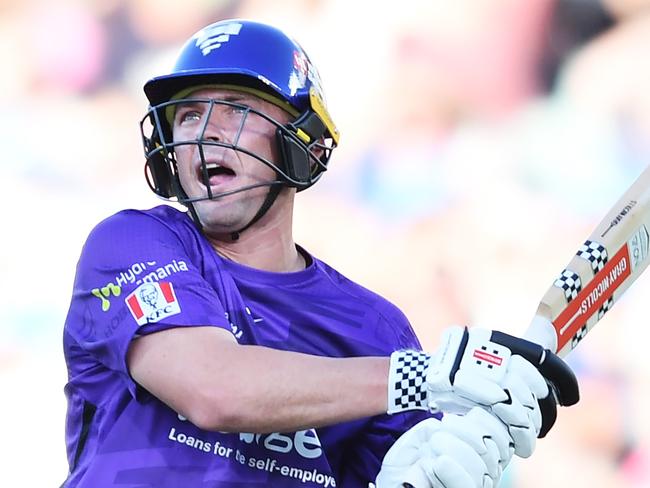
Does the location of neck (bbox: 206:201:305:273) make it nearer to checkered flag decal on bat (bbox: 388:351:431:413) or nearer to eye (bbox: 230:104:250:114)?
eye (bbox: 230:104:250:114)

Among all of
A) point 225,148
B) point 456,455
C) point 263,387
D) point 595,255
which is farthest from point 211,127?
point 456,455

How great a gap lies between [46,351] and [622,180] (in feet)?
7.17

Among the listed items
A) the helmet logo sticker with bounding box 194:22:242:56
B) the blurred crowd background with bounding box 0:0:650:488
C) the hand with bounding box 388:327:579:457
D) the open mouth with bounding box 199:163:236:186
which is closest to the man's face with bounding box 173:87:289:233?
the open mouth with bounding box 199:163:236:186

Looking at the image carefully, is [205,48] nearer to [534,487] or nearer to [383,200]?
[383,200]

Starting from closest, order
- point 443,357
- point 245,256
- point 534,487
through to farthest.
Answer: point 443,357 < point 245,256 < point 534,487

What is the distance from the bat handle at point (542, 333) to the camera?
102 inches

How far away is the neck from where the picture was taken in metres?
2.90

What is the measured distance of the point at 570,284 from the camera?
271 cm

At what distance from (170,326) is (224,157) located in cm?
56

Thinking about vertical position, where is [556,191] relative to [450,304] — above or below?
above

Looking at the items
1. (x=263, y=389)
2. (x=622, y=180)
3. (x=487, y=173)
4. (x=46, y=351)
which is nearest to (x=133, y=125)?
(x=46, y=351)

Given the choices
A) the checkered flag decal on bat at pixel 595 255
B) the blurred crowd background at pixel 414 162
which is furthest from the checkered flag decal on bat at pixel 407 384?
the blurred crowd background at pixel 414 162

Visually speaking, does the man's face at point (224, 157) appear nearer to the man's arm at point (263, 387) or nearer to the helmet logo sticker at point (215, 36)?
the helmet logo sticker at point (215, 36)

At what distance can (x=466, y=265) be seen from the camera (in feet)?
15.5
